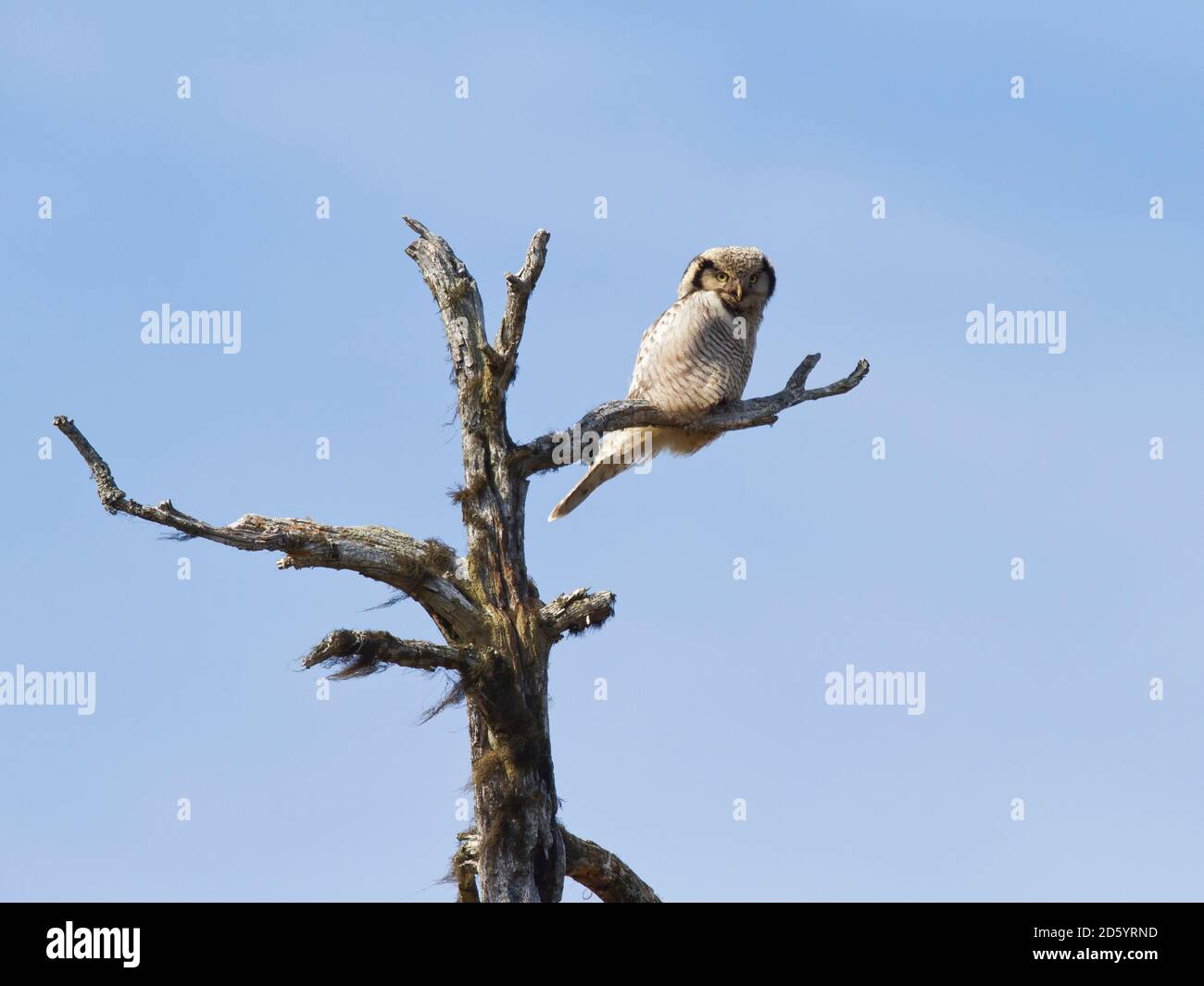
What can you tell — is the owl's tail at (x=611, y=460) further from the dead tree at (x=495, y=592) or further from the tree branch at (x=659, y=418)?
the dead tree at (x=495, y=592)

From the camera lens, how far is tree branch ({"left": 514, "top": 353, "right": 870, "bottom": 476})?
12.7 metres

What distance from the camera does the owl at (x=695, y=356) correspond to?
14.3m

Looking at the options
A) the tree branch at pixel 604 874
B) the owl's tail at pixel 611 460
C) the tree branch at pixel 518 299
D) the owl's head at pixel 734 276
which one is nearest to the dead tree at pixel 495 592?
the tree branch at pixel 518 299

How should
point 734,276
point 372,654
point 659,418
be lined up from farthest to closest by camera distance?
point 734,276 → point 659,418 → point 372,654

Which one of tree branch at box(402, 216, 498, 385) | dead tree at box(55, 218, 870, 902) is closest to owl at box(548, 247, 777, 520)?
dead tree at box(55, 218, 870, 902)

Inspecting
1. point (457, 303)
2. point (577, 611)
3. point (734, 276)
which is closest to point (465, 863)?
point (577, 611)

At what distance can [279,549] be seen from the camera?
1102cm

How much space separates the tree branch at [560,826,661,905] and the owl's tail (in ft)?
10.4

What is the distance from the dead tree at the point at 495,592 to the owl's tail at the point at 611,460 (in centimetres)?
136

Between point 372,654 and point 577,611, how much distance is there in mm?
2461

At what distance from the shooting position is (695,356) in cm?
1435

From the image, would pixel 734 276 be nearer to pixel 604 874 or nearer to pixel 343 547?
pixel 343 547

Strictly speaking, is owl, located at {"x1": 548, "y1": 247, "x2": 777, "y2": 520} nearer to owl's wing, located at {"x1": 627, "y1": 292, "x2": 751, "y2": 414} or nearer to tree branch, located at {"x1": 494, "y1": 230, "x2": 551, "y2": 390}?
owl's wing, located at {"x1": 627, "y1": 292, "x2": 751, "y2": 414}
